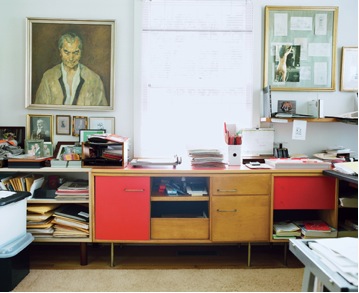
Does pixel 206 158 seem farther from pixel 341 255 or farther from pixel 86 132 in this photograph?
pixel 341 255

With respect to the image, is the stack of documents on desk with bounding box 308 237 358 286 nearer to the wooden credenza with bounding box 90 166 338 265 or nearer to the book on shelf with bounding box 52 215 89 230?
the wooden credenza with bounding box 90 166 338 265

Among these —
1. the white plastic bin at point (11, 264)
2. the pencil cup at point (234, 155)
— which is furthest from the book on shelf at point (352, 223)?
the white plastic bin at point (11, 264)

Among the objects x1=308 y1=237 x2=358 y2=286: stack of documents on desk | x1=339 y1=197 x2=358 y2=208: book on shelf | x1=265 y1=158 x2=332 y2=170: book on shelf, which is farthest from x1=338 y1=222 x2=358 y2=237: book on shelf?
x1=308 y1=237 x2=358 y2=286: stack of documents on desk

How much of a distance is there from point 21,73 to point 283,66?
2217mm

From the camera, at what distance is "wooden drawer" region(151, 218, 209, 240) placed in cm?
255

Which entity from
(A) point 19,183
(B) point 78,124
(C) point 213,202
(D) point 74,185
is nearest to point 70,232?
(D) point 74,185

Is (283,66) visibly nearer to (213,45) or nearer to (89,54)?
(213,45)

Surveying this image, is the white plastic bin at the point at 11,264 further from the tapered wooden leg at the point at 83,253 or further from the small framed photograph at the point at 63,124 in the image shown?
the small framed photograph at the point at 63,124

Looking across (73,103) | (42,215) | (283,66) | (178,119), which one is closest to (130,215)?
(42,215)

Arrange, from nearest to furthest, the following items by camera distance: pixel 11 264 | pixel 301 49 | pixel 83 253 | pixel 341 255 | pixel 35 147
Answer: pixel 341 255 < pixel 11 264 < pixel 83 253 < pixel 35 147 < pixel 301 49

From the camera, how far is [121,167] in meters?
2.63

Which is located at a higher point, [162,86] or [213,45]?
[213,45]

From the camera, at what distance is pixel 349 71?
3025mm

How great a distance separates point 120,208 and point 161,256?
1.95 ft
